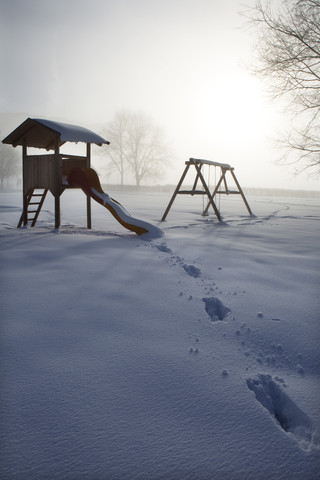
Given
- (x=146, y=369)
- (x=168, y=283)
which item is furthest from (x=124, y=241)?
(x=146, y=369)

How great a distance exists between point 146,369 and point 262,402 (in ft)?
1.82

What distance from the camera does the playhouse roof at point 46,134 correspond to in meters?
6.07

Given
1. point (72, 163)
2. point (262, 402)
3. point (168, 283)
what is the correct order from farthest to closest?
point (72, 163) < point (168, 283) < point (262, 402)

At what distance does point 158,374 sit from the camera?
1521 millimetres

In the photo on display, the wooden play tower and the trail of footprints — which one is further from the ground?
the wooden play tower

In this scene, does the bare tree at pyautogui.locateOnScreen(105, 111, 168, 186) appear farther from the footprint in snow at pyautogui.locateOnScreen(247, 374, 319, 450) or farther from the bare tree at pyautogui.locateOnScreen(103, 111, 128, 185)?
the footprint in snow at pyautogui.locateOnScreen(247, 374, 319, 450)

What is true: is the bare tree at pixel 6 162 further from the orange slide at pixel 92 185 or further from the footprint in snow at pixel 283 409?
the footprint in snow at pixel 283 409

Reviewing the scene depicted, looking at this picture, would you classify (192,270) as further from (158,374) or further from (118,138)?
(118,138)

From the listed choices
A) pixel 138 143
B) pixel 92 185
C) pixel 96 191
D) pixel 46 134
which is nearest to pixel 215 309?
pixel 96 191

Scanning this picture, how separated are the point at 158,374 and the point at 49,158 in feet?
18.9

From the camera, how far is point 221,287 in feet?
9.23

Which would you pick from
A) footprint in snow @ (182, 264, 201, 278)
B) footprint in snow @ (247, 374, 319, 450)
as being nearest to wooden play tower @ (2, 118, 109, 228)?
footprint in snow @ (182, 264, 201, 278)

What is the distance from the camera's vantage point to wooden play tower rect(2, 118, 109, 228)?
615 cm

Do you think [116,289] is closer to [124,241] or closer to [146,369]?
[146,369]
